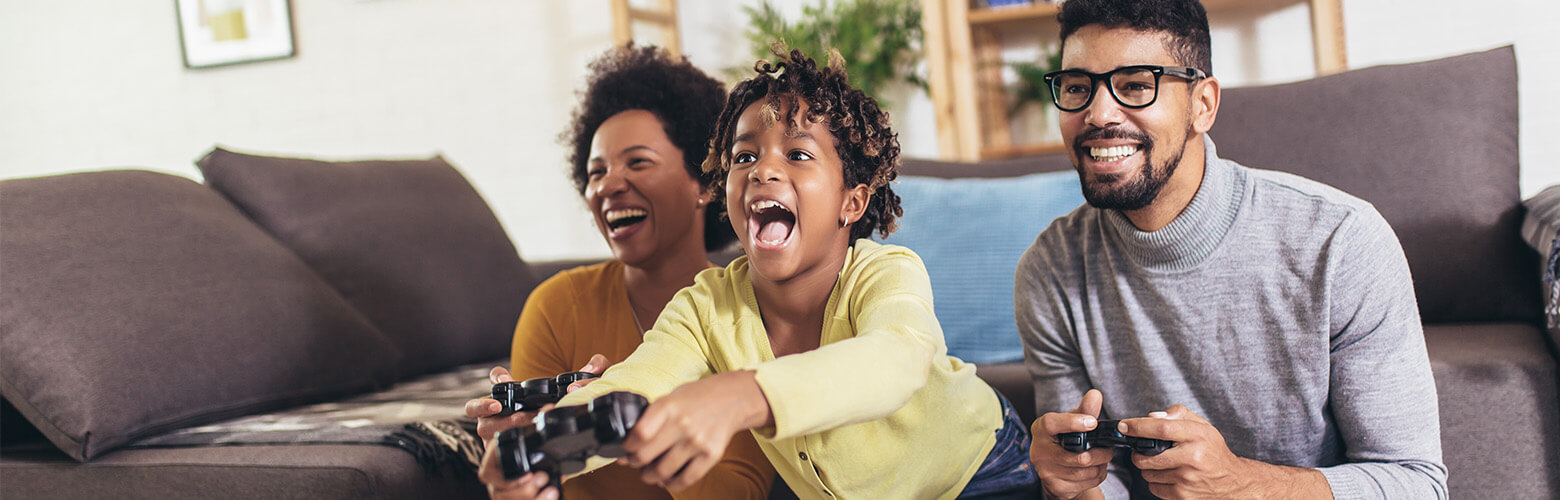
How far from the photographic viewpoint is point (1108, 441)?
1.06 m

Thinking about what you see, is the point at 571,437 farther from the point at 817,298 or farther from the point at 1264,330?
the point at 1264,330

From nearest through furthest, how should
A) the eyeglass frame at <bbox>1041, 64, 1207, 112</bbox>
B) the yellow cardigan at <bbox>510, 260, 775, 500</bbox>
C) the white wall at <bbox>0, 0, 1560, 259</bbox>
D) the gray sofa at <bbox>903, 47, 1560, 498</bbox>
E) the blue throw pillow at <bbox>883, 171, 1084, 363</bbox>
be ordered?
the eyeglass frame at <bbox>1041, 64, 1207, 112</bbox>, the yellow cardigan at <bbox>510, 260, 775, 500</bbox>, the gray sofa at <bbox>903, 47, 1560, 498</bbox>, the blue throw pillow at <bbox>883, 171, 1084, 363</bbox>, the white wall at <bbox>0, 0, 1560, 259</bbox>

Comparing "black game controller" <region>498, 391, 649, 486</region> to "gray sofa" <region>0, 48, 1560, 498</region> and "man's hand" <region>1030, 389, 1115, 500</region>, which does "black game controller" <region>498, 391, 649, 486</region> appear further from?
"gray sofa" <region>0, 48, 1560, 498</region>

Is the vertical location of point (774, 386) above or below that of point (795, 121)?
below

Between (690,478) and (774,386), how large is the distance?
0.10 metres

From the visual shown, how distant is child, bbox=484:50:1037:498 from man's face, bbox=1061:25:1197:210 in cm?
24

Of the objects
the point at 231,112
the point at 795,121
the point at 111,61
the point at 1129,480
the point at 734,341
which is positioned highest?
the point at 111,61

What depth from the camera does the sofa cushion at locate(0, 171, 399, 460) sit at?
1.54 meters

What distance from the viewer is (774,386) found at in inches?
31.4

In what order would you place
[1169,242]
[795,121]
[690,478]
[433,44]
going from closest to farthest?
[690,478] < [795,121] < [1169,242] < [433,44]

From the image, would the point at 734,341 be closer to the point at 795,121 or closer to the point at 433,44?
the point at 795,121

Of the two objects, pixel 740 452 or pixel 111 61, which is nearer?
pixel 740 452

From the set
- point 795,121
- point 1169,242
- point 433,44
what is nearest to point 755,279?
point 795,121

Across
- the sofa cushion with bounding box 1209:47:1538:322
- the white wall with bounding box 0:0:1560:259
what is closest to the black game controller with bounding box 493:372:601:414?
the sofa cushion with bounding box 1209:47:1538:322
